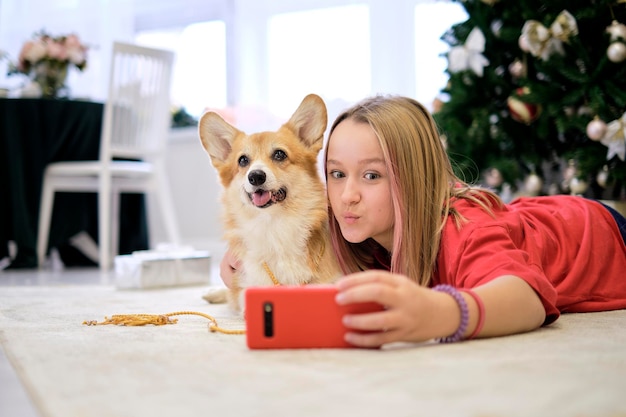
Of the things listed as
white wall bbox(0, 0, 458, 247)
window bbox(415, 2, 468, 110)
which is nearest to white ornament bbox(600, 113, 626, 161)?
window bbox(415, 2, 468, 110)

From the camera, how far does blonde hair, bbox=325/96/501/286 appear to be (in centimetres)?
140

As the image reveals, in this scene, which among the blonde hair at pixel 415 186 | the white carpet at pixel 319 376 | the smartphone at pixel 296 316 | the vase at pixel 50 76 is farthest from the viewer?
the vase at pixel 50 76

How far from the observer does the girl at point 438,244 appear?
1047 mm

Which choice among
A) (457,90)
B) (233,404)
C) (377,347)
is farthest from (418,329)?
(457,90)

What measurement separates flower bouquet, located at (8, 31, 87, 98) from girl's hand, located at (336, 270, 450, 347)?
3854 millimetres

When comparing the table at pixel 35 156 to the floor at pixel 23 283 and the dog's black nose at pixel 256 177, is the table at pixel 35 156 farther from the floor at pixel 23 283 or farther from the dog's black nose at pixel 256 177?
the dog's black nose at pixel 256 177

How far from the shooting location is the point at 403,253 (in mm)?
1395

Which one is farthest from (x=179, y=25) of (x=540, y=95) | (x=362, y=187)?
(x=362, y=187)

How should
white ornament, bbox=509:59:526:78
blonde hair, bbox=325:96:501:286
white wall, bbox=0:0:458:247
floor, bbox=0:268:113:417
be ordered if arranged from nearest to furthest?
floor, bbox=0:268:113:417 → blonde hair, bbox=325:96:501:286 → white ornament, bbox=509:59:526:78 → white wall, bbox=0:0:458:247

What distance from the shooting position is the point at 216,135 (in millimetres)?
1818

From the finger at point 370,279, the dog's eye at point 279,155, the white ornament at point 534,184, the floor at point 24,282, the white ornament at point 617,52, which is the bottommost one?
the floor at point 24,282

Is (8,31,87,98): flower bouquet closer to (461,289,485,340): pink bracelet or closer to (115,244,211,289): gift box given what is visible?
(115,244,211,289): gift box

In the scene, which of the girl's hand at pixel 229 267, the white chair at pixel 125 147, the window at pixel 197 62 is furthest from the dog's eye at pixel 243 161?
the window at pixel 197 62

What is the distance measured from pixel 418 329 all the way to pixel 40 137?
356 cm
